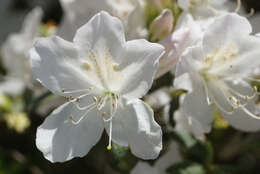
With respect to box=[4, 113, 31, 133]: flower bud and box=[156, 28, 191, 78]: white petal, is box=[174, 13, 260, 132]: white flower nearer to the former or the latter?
box=[156, 28, 191, 78]: white petal

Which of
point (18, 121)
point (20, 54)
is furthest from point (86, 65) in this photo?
point (20, 54)

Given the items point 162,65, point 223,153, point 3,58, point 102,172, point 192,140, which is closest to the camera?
point 162,65

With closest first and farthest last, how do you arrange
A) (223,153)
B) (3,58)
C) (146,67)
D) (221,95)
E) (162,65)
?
(146,67), (162,65), (221,95), (223,153), (3,58)

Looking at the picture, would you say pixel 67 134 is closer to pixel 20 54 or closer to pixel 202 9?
pixel 202 9

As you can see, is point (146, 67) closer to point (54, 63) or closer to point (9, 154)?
point (54, 63)

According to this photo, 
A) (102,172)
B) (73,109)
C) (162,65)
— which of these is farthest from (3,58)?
(162,65)

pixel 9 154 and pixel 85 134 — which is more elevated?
pixel 85 134

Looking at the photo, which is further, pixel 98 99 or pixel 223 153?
pixel 223 153

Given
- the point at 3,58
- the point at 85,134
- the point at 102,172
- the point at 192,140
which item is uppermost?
the point at 85,134
